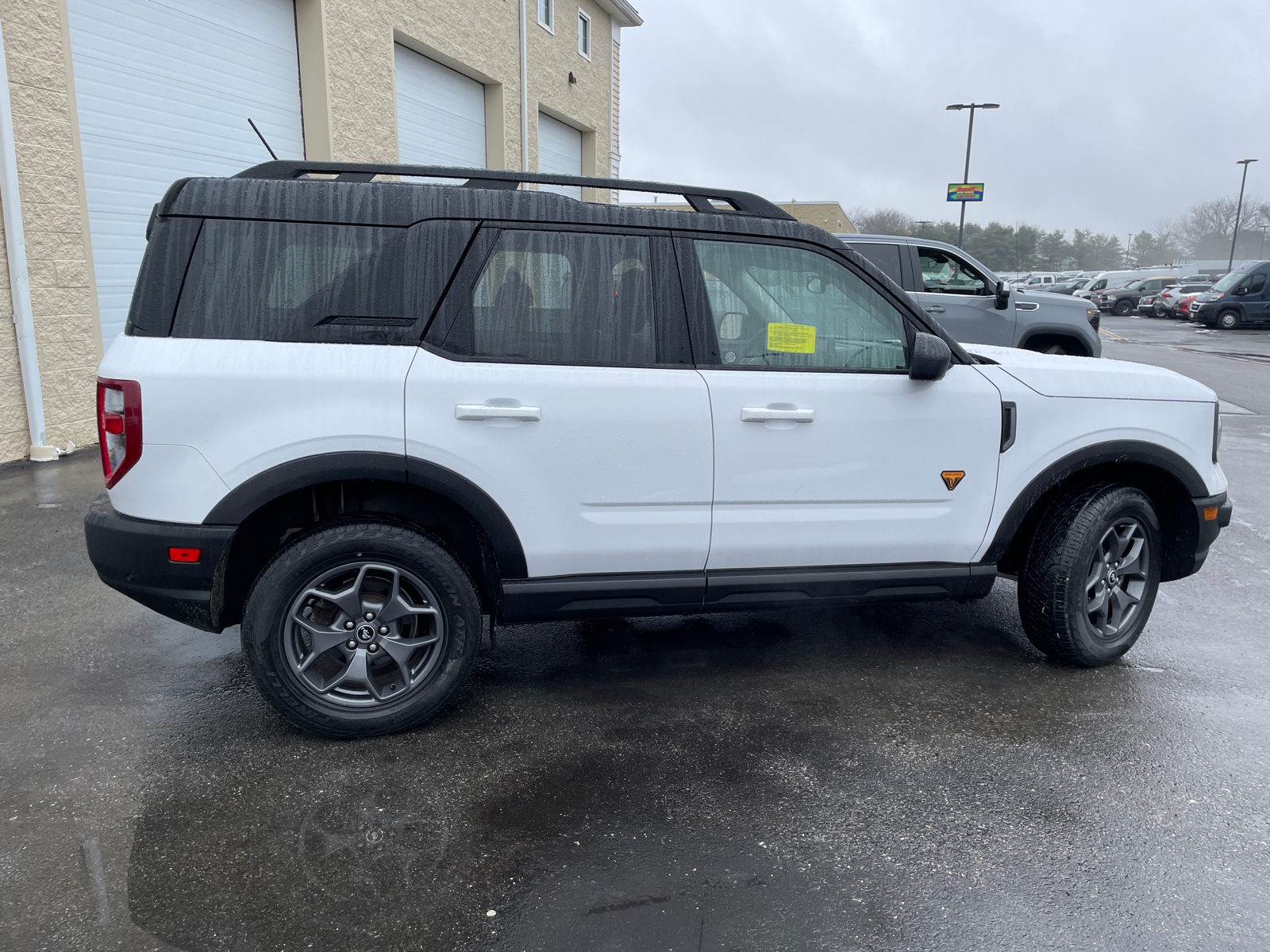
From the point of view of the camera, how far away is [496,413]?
326 cm

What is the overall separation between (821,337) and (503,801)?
2071 mm

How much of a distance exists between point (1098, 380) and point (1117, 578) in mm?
878

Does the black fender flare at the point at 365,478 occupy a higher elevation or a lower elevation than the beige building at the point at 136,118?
lower

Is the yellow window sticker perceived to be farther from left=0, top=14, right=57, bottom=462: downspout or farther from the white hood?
left=0, top=14, right=57, bottom=462: downspout

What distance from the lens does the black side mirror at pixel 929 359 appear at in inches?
139

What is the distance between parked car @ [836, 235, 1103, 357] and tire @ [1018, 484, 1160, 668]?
571cm

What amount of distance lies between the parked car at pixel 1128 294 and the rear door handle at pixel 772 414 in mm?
43178

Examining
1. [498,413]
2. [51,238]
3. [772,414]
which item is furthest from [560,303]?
[51,238]

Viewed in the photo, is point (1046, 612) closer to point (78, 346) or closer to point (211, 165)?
point (78, 346)

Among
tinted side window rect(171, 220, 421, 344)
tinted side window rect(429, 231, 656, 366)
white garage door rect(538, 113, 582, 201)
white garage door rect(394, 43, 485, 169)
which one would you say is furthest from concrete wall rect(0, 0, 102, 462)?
white garage door rect(538, 113, 582, 201)

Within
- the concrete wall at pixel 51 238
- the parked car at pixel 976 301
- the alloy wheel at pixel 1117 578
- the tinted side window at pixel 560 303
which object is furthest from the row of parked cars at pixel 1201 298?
the tinted side window at pixel 560 303

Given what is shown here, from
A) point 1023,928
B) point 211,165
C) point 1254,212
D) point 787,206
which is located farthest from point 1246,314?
point 1254,212

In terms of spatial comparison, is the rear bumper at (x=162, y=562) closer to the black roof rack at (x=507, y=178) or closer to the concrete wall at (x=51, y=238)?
the black roof rack at (x=507, y=178)

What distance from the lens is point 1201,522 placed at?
4.10 metres
